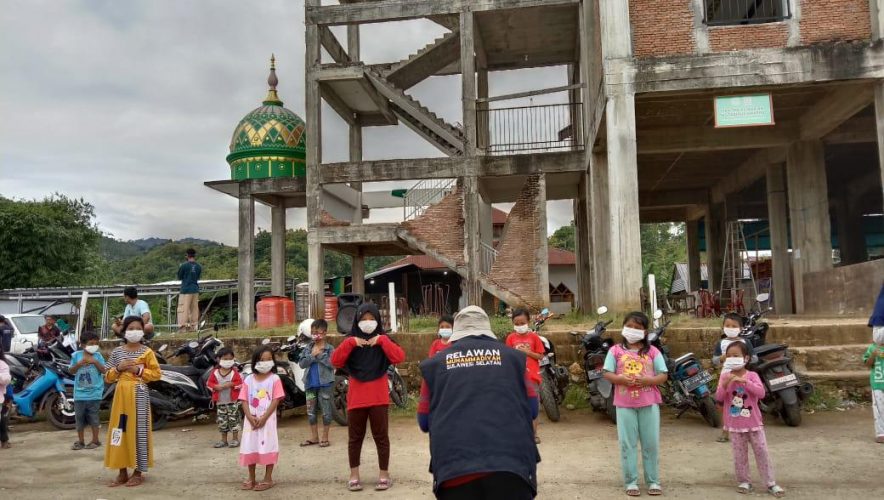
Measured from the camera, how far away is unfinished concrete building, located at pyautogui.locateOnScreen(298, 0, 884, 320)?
12008mm

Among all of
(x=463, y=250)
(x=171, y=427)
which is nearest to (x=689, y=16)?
(x=463, y=250)

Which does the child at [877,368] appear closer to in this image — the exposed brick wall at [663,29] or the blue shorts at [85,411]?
the exposed brick wall at [663,29]

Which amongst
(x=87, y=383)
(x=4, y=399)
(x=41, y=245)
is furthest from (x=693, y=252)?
(x=41, y=245)

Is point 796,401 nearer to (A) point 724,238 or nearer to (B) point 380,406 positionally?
(B) point 380,406

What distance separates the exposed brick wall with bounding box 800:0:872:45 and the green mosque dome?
1308cm

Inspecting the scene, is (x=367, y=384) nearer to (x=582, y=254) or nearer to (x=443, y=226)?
(x=443, y=226)

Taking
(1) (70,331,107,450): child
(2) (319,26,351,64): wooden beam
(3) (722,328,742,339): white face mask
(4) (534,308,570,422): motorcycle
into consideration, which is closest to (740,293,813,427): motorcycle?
(3) (722,328,742,339): white face mask

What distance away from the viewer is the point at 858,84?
1231 cm

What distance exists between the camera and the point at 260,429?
5.71m

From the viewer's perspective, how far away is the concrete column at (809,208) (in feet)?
51.2

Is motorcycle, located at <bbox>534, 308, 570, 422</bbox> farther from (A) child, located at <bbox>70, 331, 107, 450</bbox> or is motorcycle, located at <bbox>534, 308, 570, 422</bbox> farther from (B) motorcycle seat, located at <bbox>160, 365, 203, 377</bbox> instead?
(A) child, located at <bbox>70, 331, 107, 450</bbox>

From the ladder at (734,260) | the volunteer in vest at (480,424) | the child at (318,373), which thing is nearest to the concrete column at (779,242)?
the ladder at (734,260)

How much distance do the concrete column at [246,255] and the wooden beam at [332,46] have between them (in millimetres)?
4725

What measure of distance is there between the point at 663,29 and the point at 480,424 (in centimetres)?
1133
